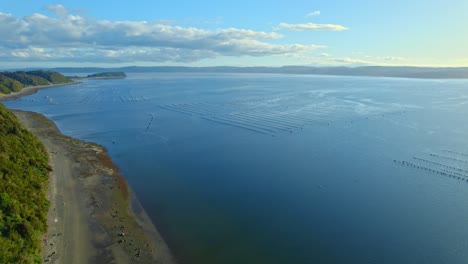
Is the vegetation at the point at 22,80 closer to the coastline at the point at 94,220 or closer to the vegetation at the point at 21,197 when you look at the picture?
the vegetation at the point at 21,197

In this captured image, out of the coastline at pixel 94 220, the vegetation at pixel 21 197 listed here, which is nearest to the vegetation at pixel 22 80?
the vegetation at pixel 21 197

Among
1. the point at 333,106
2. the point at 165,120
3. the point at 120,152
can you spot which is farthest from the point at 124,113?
the point at 333,106

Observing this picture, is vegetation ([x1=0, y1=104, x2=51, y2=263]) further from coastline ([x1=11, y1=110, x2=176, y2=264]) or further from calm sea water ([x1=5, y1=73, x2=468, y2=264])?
calm sea water ([x1=5, y1=73, x2=468, y2=264])

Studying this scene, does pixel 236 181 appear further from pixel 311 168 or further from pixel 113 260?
pixel 113 260

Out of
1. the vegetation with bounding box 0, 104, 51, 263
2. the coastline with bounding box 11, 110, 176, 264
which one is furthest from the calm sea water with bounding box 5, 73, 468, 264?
the vegetation with bounding box 0, 104, 51, 263

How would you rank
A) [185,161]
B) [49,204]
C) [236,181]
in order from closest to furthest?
1. [49,204]
2. [236,181]
3. [185,161]

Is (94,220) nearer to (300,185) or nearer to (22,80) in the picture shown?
(300,185)

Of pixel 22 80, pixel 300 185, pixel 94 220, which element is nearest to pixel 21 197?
pixel 94 220
